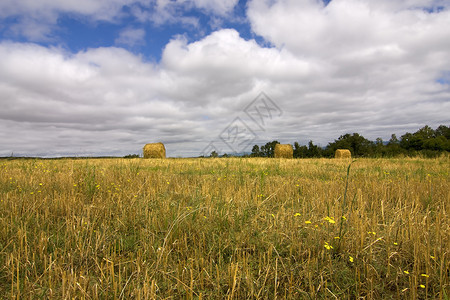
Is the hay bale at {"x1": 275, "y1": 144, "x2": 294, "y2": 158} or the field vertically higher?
the hay bale at {"x1": 275, "y1": 144, "x2": 294, "y2": 158}

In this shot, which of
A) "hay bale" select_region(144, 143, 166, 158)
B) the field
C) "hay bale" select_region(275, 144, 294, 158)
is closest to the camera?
the field

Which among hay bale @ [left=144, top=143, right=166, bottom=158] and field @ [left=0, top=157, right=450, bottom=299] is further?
hay bale @ [left=144, top=143, right=166, bottom=158]

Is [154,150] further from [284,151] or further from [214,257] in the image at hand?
[214,257]

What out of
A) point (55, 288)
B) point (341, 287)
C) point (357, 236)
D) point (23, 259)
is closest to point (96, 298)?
point (55, 288)

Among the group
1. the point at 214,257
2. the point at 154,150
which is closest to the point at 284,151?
the point at 154,150

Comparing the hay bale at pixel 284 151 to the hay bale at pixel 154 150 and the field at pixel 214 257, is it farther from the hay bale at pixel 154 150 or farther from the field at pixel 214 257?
the field at pixel 214 257

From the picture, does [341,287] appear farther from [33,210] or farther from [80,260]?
[33,210]

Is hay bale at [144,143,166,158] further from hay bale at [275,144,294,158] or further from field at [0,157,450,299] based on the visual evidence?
field at [0,157,450,299]

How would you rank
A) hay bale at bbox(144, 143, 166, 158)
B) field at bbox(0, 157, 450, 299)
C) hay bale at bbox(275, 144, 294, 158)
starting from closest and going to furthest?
field at bbox(0, 157, 450, 299), hay bale at bbox(144, 143, 166, 158), hay bale at bbox(275, 144, 294, 158)

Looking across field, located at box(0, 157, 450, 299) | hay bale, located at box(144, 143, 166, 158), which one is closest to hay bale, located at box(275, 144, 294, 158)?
hay bale, located at box(144, 143, 166, 158)

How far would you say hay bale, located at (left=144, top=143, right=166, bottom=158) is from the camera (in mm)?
23608

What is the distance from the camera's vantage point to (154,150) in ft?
78.1

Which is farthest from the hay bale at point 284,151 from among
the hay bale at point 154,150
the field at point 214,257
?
the field at point 214,257

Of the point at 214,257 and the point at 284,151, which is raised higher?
the point at 284,151
